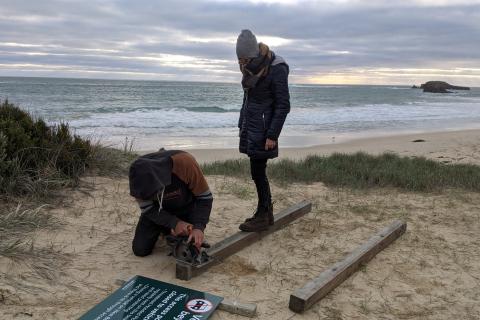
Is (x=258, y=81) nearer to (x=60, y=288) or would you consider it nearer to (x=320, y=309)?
(x=320, y=309)

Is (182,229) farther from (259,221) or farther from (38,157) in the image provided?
(38,157)

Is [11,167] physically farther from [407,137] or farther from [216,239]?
[407,137]

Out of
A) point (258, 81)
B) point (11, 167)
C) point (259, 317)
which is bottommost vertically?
point (259, 317)

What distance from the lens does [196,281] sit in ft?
11.1

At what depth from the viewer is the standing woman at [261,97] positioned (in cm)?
365

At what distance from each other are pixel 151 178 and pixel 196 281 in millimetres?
851

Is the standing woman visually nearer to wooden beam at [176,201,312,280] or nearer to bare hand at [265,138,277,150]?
bare hand at [265,138,277,150]

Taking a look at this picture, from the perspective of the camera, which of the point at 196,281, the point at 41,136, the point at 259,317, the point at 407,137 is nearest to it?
the point at 259,317

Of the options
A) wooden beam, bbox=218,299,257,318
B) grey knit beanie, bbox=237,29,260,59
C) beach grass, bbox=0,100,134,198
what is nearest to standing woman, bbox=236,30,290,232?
grey knit beanie, bbox=237,29,260,59

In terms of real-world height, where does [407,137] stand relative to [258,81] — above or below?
below

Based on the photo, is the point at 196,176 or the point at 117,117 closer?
the point at 196,176

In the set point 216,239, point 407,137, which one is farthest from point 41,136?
point 407,137

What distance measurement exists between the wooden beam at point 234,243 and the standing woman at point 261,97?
0.68 m

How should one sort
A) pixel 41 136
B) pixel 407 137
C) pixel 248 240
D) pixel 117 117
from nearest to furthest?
pixel 248 240 → pixel 41 136 → pixel 407 137 → pixel 117 117
